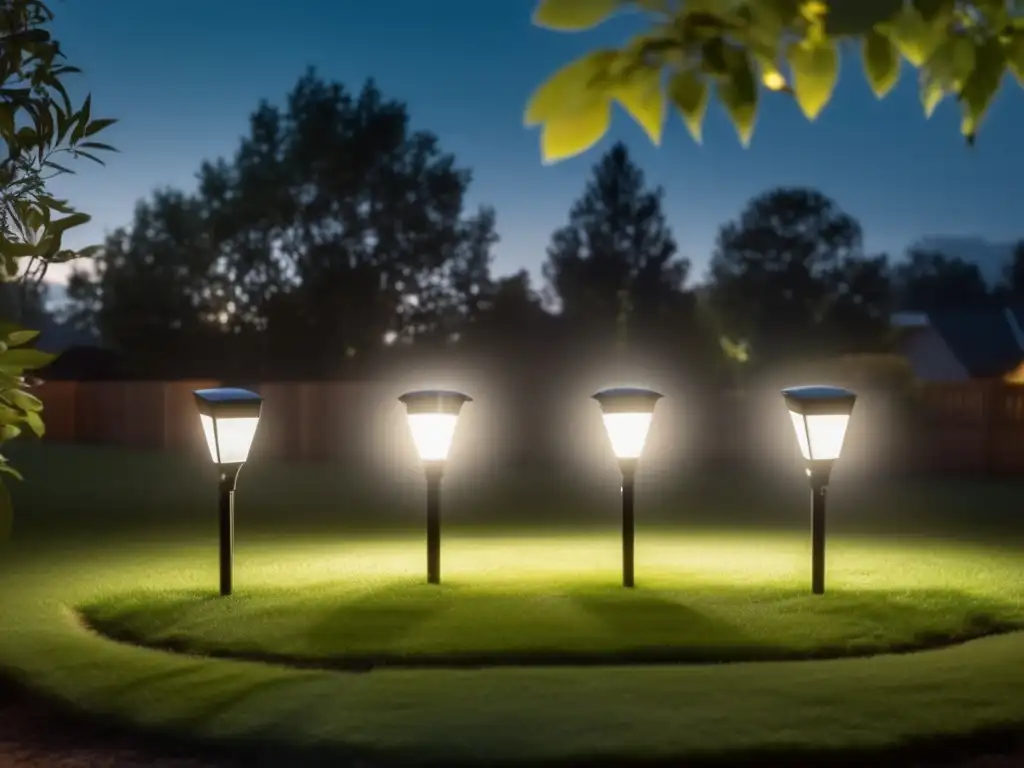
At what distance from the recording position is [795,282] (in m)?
53.8

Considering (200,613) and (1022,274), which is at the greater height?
(1022,274)

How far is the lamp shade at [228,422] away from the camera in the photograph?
328 inches

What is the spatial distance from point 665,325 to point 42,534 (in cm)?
2147

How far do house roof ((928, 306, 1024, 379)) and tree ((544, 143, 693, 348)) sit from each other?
1424 cm

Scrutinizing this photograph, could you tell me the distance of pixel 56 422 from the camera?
39312mm

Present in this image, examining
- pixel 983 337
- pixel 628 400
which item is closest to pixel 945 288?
pixel 983 337

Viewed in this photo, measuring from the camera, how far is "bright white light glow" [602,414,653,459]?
8.66m

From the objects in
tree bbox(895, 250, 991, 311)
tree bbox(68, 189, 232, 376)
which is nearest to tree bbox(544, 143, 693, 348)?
tree bbox(68, 189, 232, 376)

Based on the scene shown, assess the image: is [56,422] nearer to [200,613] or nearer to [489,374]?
[489,374]

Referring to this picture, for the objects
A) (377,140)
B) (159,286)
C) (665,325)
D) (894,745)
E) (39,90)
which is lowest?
(894,745)

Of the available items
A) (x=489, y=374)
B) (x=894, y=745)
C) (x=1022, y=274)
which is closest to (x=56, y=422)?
(x=489, y=374)

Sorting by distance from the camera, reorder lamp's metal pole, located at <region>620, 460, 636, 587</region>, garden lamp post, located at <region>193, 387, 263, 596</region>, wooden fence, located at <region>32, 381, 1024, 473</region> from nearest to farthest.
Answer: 1. garden lamp post, located at <region>193, 387, 263, 596</region>
2. lamp's metal pole, located at <region>620, 460, 636, 587</region>
3. wooden fence, located at <region>32, 381, 1024, 473</region>

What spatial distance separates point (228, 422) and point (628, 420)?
2885 millimetres

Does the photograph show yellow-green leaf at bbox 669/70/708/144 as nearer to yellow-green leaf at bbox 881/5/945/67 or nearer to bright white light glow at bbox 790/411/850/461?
yellow-green leaf at bbox 881/5/945/67
